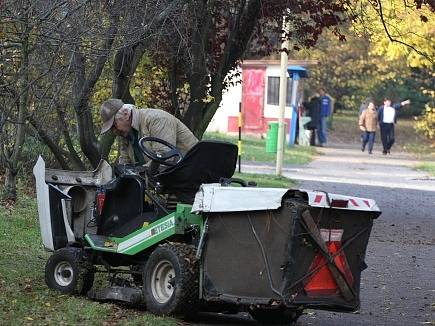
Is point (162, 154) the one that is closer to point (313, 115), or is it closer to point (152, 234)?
point (152, 234)

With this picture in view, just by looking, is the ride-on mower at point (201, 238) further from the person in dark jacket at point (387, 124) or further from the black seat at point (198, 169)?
the person in dark jacket at point (387, 124)

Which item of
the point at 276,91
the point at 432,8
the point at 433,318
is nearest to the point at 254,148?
the point at 276,91

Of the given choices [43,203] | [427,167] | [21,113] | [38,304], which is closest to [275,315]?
[38,304]

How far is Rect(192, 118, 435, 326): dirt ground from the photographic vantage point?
10.7 meters

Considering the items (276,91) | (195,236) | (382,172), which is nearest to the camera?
(195,236)

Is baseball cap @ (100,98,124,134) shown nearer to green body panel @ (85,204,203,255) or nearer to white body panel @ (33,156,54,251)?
white body panel @ (33,156,54,251)

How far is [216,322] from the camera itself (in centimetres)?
975

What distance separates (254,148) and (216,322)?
28215 millimetres

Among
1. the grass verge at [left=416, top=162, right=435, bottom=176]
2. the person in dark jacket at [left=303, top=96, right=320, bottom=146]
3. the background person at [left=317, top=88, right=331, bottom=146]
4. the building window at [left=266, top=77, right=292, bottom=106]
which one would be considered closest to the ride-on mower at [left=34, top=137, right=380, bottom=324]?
the grass verge at [left=416, top=162, right=435, bottom=176]

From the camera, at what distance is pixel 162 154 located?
10.0m

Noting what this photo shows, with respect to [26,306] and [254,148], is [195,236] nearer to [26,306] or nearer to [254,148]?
[26,306]

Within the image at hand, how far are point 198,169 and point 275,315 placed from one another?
58.1 inches

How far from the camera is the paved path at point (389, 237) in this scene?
10703 millimetres

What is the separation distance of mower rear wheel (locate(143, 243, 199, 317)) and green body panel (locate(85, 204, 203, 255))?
15 cm
